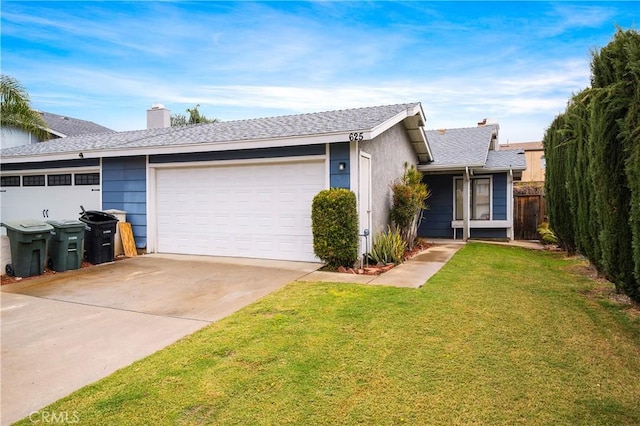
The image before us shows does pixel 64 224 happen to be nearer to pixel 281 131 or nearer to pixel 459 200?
pixel 281 131

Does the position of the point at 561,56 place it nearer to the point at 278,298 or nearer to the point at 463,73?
the point at 463,73

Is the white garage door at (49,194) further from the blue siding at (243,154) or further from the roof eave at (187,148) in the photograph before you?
the blue siding at (243,154)

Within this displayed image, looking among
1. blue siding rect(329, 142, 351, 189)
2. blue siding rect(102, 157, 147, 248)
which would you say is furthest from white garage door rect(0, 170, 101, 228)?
blue siding rect(329, 142, 351, 189)

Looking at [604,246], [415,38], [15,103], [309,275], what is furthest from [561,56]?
[15,103]

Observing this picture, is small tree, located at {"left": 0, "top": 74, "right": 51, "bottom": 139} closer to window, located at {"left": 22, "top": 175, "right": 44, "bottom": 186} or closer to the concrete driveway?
window, located at {"left": 22, "top": 175, "right": 44, "bottom": 186}

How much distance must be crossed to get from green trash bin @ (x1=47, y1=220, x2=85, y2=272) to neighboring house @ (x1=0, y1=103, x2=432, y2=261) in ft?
7.31

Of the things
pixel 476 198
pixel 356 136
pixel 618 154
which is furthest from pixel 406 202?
pixel 476 198

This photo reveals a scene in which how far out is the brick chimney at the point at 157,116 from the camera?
16.1m

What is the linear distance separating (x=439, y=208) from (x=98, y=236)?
11.3 meters

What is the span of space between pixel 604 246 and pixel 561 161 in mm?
5572

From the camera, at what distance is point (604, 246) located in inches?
231

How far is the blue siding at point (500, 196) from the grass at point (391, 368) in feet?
29.7

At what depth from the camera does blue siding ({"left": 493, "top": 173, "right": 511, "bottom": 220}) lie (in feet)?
47.5

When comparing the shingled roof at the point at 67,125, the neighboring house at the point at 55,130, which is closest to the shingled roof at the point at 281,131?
the neighboring house at the point at 55,130
